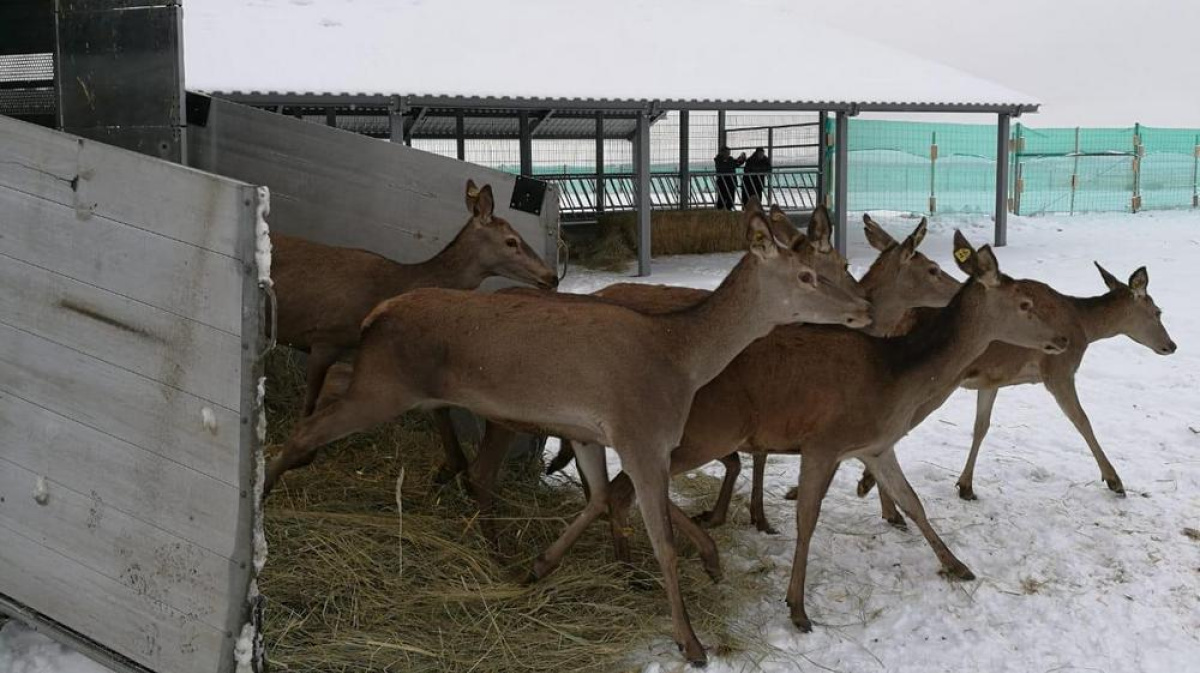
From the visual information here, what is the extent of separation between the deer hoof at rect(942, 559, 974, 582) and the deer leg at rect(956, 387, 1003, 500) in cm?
136

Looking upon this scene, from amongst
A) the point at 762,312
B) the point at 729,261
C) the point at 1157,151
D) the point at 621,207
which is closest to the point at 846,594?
the point at 762,312

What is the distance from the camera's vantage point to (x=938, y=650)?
5.50 metres

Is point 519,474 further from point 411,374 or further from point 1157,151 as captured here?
point 1157,151

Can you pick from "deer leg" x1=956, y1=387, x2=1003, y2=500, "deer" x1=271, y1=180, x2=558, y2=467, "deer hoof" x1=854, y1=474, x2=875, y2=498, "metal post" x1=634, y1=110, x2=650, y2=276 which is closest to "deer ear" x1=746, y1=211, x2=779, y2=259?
"deer" x1=271, y1=180, x2=558, y2=467

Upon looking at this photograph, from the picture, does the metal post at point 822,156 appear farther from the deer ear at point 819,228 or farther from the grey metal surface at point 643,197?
the deer ear at point 819,228

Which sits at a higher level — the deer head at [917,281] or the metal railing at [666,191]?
the deer head at [917,281]

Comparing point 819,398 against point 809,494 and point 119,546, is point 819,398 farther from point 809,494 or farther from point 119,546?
point 119,546

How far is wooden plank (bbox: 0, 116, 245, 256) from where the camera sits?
4051 mm

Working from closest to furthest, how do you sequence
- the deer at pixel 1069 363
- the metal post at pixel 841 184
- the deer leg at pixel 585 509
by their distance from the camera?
the deer leg at pixel 585 509 < the deer at pixel 1069 363 < the metal post at pixel 841 184

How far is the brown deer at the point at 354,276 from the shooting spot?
6.96 metres

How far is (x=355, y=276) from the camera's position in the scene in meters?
7.06

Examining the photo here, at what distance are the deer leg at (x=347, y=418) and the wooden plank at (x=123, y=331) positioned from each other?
1.38m

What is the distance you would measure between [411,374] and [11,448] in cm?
166

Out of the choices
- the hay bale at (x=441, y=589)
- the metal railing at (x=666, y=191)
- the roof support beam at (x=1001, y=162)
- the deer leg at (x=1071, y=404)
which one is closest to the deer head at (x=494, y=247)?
the hay bale at (x=441, y=589)
